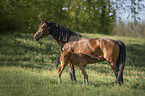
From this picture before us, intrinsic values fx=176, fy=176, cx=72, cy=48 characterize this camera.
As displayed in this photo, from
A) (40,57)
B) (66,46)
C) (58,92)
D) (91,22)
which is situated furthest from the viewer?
(91,22)

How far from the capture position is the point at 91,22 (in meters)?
28.0

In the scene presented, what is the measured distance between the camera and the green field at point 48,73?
243 inches

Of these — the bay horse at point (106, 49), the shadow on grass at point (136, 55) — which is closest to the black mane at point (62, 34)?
the bay horse at point (106, 49)

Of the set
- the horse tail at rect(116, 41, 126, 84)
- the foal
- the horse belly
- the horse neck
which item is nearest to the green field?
the horse tail at rect(116, 41, 126, 84)

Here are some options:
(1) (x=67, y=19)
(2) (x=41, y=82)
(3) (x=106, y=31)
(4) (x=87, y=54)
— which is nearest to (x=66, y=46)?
(4) (x=87, y=54)

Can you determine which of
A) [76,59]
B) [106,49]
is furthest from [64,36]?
[106,49]

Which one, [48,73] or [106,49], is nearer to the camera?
[106,49]

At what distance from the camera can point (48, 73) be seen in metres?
9.74

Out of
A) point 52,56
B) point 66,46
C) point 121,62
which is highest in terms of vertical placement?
point 66,46

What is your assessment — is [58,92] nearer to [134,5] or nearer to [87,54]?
[87,54]

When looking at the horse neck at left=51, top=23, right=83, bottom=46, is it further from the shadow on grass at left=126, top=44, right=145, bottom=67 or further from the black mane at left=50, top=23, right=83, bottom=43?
the shadow on grass at left=126, top=44, right=145, bottom=67

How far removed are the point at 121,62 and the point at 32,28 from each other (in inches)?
403

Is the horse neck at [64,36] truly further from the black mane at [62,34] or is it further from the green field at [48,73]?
the green field at [48,73]

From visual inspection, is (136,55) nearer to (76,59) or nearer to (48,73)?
(48,73)
